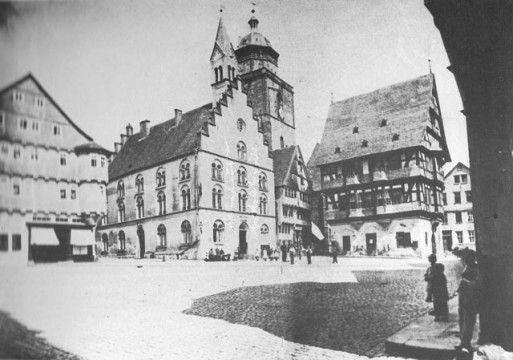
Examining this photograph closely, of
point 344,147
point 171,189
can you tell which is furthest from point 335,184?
point 171,189

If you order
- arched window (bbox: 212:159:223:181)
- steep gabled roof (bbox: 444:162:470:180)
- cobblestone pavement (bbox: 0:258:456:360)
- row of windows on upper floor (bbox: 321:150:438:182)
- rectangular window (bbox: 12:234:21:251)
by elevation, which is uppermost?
arched window (bbox: 212:159:223:181)

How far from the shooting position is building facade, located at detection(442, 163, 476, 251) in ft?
11.3

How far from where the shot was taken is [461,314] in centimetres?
298

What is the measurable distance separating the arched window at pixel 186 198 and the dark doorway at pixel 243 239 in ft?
7.61

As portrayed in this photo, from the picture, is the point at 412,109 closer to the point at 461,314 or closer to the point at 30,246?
the point at 461,314

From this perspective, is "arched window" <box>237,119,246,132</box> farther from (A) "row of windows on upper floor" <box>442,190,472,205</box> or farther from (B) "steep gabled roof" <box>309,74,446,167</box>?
(A) "row of windows on upper floor" <box>442,190,472,205</box>

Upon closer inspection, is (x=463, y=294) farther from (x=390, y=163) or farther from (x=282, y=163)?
(x=282, y=163)

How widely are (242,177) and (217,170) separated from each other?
1.03 metres

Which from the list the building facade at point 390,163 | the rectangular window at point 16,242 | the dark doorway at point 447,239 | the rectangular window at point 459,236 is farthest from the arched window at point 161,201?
the rectangular window at point 459,236

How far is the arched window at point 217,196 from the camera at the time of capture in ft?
48.7

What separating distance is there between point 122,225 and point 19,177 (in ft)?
32.6

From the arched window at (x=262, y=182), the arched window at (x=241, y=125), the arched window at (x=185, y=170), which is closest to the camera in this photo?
the arched window at (x=185, y=170)

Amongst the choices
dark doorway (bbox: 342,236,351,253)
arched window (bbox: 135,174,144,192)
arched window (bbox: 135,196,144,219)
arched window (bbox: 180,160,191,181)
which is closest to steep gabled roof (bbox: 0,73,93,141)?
dark doorway (bbox: 342,236,351,253)

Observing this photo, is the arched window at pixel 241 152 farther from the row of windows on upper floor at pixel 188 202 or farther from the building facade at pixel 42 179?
the building facade at pixel 42 179
